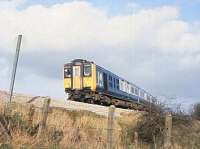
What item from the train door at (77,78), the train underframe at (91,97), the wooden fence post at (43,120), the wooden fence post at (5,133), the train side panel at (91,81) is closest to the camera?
the wooden fence post at (5,133)

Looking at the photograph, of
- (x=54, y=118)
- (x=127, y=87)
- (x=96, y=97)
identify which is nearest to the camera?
(x=54, y=118)

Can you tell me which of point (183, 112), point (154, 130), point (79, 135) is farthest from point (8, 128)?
point (183, 112)

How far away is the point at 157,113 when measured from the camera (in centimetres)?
2686

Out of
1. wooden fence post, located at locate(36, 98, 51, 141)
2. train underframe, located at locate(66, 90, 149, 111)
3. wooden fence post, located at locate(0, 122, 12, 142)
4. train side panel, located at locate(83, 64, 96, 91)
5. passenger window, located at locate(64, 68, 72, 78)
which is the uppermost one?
passenger window, located at locate(64, 68, 72, 78)

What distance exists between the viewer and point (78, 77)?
43.5 m

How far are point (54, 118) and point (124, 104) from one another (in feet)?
101

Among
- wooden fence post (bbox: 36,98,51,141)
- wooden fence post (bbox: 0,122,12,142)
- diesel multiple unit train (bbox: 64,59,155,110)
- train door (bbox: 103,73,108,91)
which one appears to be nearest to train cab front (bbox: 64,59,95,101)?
diesel multiple unit train (bbox: 64,59,155,110)

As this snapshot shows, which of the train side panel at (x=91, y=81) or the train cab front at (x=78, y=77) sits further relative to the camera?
the train cab front at (x=78, y=77)

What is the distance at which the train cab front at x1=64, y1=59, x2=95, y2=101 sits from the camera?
42509 mm

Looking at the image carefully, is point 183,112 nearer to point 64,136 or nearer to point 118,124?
point 118,124

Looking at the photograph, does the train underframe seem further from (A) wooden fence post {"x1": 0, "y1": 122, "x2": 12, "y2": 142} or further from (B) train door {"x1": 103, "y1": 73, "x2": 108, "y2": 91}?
(A) wooden fence post {"x1": 0, "y1": 122, "x2": 12, "y2": 142}

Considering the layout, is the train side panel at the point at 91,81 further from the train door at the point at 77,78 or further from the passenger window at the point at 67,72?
the passenger window at the point at 67,72

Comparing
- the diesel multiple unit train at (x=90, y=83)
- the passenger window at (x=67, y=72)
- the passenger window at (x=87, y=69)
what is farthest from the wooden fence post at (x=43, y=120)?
the passenger window at (x=67, y=72)

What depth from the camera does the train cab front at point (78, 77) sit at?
42509mm
